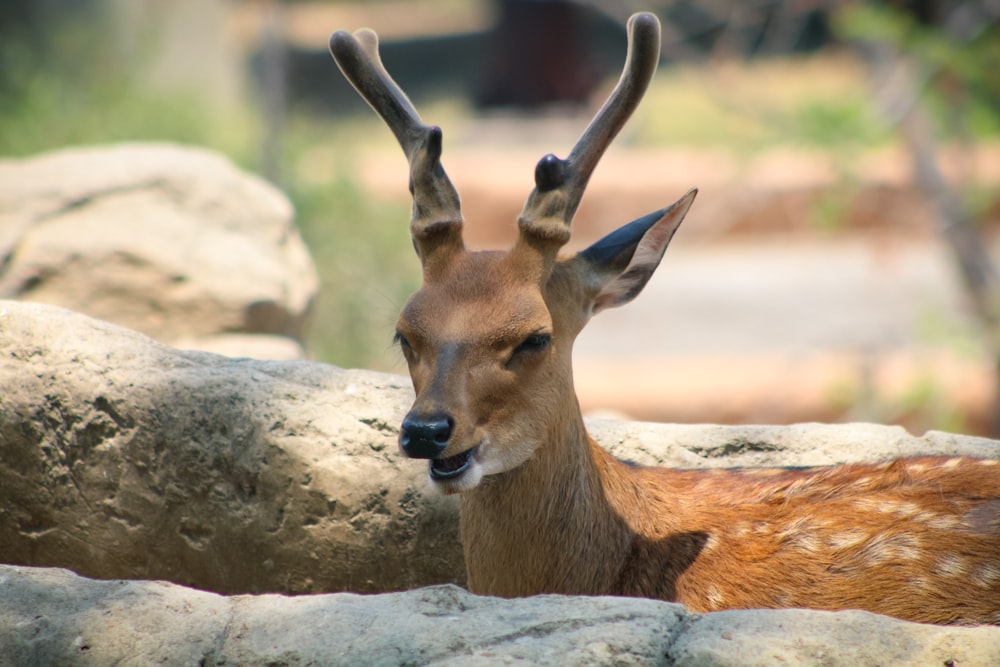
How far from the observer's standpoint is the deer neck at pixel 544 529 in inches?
156

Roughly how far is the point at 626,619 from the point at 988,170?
43.2ft

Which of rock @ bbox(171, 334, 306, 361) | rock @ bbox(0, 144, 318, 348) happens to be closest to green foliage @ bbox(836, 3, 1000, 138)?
rock @ bbox(0, 144, 318, 348)

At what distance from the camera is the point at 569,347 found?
159 inches

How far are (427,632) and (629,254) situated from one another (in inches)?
62.0

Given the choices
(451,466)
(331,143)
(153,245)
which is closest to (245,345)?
(153,245)

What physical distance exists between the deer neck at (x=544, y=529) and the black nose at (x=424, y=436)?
0.44 meters

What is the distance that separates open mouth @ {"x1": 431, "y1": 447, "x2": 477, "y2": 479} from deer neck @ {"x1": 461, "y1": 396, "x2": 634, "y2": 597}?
0.30 metres

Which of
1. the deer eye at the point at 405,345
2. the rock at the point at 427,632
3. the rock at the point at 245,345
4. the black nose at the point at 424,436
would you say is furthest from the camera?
the rock at the point at 245,345

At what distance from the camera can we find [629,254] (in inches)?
161

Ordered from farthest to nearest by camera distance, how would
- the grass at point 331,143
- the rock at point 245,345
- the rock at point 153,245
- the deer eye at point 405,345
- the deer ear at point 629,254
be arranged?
the grass at point 331,143 < the rock at point 153,245 < the rock at point 245,345 < the deer ear at point 629,254 < the deer eye at point 405,345

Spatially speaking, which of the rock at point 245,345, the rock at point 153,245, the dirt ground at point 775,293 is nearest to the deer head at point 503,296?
the rock at point 245,345

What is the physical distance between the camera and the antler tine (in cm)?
396

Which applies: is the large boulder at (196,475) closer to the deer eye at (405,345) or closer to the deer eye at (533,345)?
the deer eye at (405,345)

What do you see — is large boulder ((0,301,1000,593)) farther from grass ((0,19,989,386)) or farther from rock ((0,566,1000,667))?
grass ((0,19,989,386))
